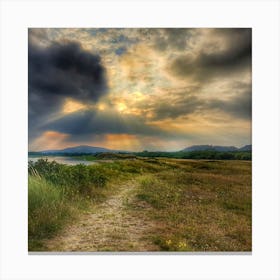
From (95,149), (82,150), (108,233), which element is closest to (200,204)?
(108,233)

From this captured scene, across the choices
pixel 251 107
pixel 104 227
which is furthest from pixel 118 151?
pixel 251 107

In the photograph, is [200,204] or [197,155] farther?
[197,155]

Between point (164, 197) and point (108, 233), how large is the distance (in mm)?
1546

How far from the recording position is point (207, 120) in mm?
8078

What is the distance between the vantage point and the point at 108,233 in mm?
7656

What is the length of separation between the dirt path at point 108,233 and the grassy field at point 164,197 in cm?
12

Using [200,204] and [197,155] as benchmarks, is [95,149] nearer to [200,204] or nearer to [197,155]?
[197,155]

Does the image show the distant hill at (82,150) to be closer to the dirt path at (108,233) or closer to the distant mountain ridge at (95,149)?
the distant mountain ridge at (95,149)

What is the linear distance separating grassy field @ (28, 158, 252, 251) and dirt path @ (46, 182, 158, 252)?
0.39 feet

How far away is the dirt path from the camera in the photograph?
7516 millimetres

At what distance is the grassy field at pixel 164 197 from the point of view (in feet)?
25.0

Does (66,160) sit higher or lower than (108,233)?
higher
